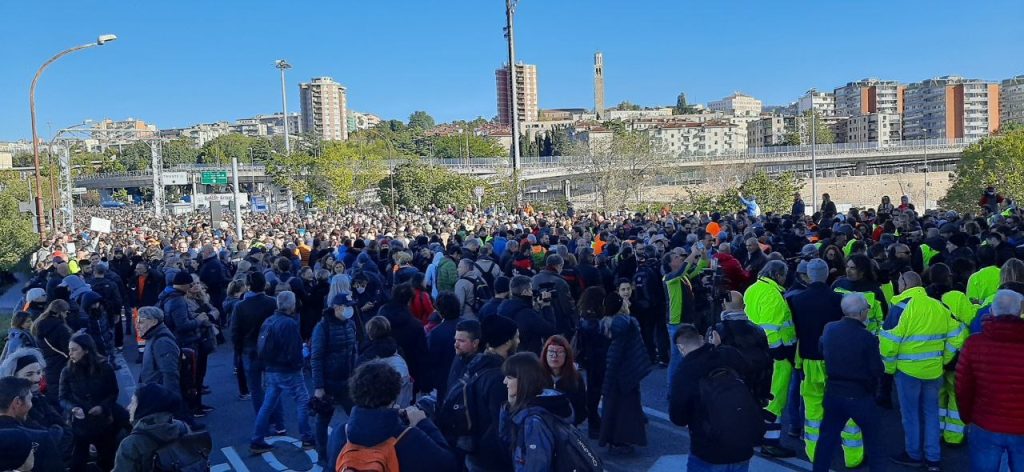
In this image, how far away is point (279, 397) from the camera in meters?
7.44

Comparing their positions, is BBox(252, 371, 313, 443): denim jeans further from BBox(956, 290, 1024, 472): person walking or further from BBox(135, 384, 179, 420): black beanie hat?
BBox(956, 290, 1024, 472): person walking

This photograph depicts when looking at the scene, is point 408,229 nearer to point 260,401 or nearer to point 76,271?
point 76,271

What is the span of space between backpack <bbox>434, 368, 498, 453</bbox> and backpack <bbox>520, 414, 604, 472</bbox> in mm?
734

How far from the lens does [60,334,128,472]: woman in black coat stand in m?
5.38

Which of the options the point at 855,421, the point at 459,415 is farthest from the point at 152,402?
the point at 855,421

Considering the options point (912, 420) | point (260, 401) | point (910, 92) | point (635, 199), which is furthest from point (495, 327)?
point (910, 92)

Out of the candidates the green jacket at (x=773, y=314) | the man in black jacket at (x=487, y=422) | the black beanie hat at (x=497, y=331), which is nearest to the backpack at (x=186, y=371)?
the black beanie hat at (x=497, y=331)

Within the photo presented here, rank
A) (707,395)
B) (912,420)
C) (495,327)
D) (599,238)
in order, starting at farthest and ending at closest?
1. (599,238)
2. (912,420)
3. (495,327)
4. (707,395)

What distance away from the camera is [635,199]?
49656 millimetres

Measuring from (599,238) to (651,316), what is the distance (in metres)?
6.00

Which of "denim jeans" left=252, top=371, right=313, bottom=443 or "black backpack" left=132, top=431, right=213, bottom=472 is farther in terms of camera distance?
"denim jeans" left=252, top=371, right=313, bottom=443

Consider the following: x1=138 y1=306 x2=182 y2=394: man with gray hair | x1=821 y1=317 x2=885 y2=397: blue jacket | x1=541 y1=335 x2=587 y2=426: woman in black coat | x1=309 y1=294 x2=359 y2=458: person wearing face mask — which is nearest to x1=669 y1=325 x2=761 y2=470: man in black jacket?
x1=541 y1=335 x2=587 y2=426: woman in black coat

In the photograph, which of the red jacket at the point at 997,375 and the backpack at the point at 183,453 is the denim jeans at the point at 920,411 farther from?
the backpack at the point at 183,453

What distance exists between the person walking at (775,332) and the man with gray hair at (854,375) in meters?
0.93
